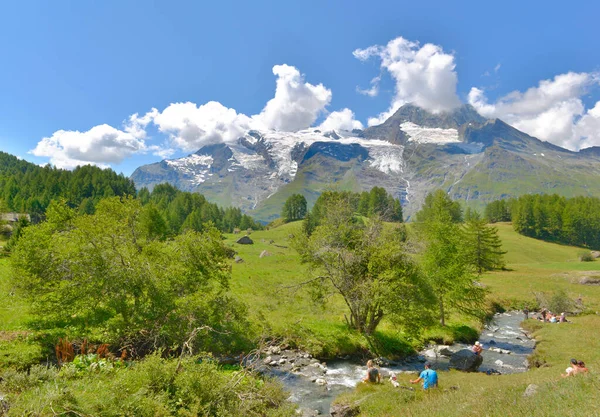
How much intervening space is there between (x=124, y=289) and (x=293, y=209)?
142 metres

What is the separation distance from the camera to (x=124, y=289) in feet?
59.3

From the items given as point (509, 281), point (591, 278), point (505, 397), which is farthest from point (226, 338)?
point (591, 278)

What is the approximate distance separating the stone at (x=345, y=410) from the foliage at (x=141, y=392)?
3326 mm

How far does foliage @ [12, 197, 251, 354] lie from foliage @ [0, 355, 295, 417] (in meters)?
4.76

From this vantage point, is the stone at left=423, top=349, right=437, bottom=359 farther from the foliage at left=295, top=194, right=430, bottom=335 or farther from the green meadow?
the foliage at left=295, top=194, right=430, bottom=335

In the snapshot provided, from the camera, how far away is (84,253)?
18547mm


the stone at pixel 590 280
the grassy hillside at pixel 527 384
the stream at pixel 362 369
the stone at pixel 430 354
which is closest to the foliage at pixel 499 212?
the stone at pixel 590 280

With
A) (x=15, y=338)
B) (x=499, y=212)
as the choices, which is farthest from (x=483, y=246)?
(x=499, y=212)

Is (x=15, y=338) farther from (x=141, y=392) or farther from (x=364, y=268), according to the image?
(x=364, y=268)

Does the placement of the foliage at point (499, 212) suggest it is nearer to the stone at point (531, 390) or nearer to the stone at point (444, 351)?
the stone at point (444, 351)

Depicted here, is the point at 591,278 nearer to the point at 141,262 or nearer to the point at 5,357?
the point at 141,262

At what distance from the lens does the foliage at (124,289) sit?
18125 mm

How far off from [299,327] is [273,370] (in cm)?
616

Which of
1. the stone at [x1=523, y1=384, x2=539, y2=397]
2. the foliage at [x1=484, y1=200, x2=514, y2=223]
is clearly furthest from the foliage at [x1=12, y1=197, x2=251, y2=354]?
the foliage at [x1=484, y1=200, x2=514, y2=223]
